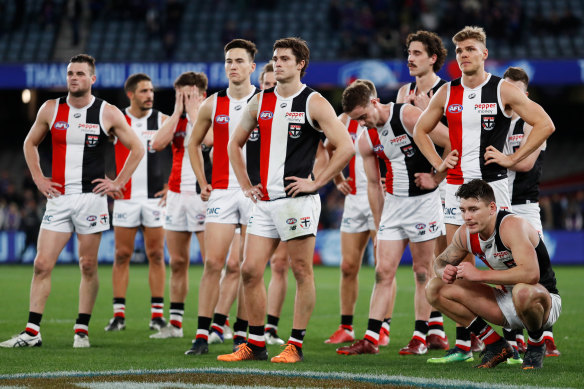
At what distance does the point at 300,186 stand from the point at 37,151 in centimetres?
272

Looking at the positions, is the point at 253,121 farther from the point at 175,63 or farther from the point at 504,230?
the point at 175,63

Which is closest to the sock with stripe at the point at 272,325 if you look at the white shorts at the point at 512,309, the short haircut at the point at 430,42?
the white shorts at the point at 512,309

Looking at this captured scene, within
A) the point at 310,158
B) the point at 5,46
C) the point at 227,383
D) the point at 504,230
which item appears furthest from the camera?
the point at 5,46

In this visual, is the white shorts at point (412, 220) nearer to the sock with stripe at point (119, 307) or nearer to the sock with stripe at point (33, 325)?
the sock with stripe at point (33, 325)

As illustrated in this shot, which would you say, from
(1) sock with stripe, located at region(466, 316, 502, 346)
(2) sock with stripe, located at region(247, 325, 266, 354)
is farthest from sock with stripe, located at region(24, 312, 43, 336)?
(1) sock with stripe, located at region(466, 316, 502, 346)

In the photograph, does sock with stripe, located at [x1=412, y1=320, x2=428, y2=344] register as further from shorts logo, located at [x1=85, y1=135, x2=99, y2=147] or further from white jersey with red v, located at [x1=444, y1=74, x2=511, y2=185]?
shorts logo, located at [x1=85, y1=135, x2=99, y2=147]

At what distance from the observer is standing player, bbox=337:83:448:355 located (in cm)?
758

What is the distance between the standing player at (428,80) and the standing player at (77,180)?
8.88 feet

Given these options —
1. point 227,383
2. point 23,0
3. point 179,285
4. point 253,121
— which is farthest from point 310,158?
point 23,0

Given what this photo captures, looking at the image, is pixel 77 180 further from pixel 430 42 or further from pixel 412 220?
pixel 430 42

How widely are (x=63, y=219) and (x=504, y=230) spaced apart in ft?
13.1

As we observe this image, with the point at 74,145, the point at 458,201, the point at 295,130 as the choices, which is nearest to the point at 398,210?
the point at 458,201

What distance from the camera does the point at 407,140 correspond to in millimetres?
7785

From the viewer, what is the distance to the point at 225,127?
7.78 meters
